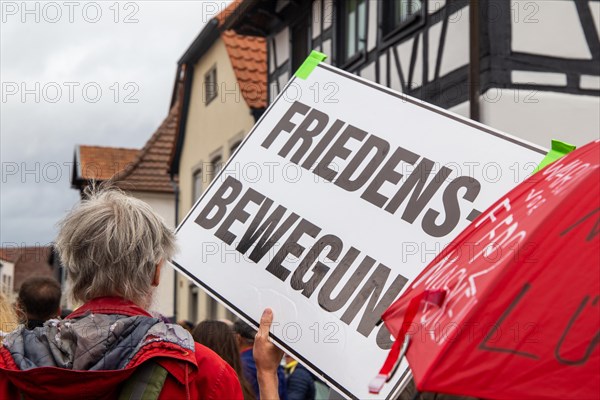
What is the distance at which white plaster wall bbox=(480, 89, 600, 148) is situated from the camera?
29.6 feet

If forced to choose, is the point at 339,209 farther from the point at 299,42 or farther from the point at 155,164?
the point at 155,164

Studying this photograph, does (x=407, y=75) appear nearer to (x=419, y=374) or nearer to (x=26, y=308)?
(x=26, y=308)

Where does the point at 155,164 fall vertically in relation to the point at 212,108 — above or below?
below

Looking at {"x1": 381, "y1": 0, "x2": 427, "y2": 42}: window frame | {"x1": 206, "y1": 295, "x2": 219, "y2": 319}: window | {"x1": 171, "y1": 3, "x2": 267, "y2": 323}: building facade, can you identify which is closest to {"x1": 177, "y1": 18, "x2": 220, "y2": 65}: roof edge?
{"x1": 171, "y1": 3, "x2": 267, "y2": 323}: building facade

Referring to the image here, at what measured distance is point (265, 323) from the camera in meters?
2.92

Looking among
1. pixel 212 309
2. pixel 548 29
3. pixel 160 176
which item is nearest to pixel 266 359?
pixel 548 29

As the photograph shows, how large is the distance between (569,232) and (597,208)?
8 centimetres

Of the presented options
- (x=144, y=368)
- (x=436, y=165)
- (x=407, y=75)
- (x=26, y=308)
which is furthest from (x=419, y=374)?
(x=407, y=75)

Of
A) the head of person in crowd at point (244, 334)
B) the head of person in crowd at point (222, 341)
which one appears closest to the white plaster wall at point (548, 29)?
the head of person in crowd at point (244, 334)

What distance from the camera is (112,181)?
112 inches

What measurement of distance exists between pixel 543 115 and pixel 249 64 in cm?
1126

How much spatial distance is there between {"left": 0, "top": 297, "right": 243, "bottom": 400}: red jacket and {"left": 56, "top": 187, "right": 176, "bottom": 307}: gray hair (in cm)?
11

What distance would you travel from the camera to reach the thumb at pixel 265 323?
114 inches

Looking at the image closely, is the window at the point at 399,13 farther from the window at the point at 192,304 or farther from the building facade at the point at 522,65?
the window at the point at 192,304
